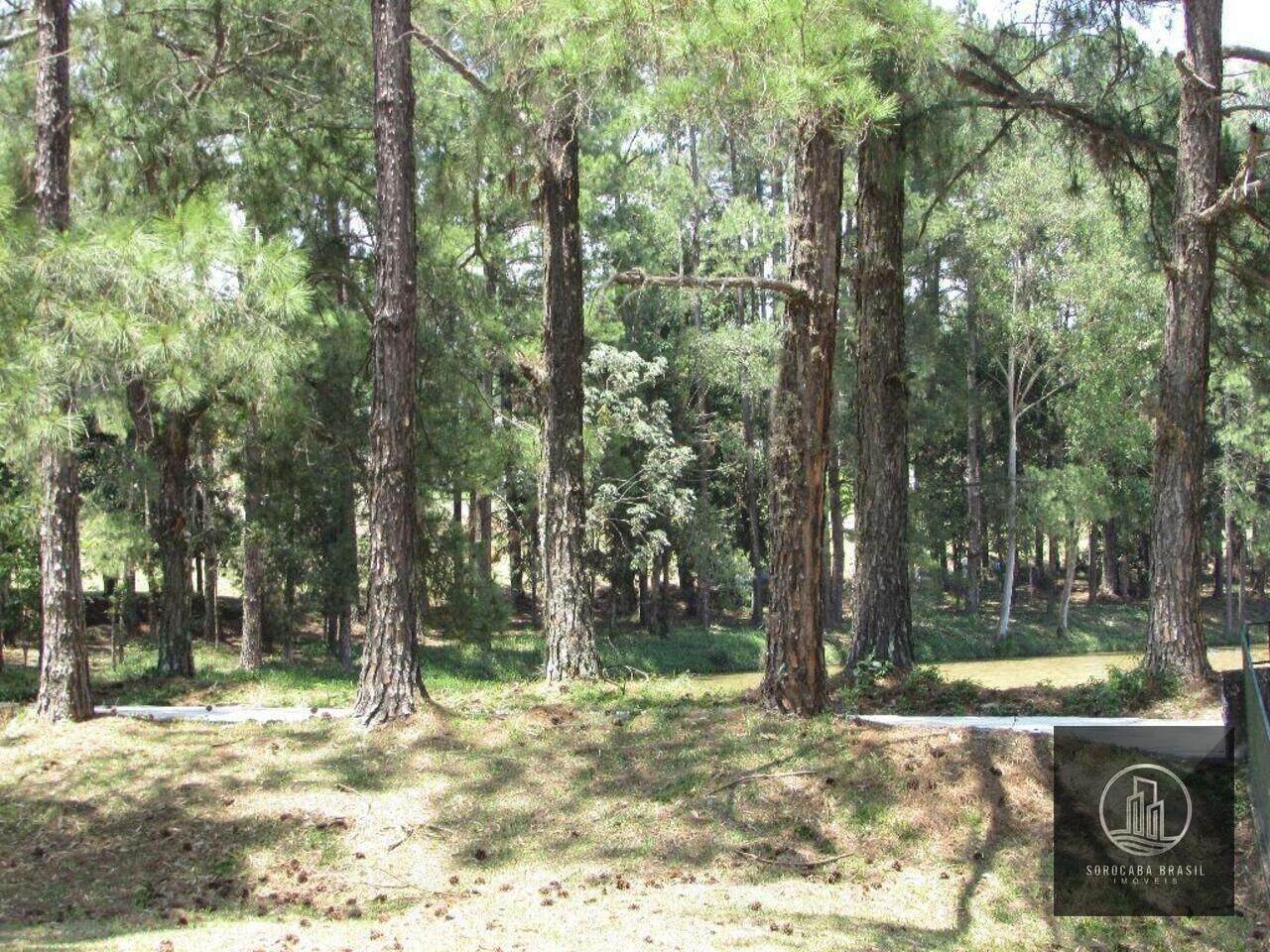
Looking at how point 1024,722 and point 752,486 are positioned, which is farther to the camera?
point 752,486

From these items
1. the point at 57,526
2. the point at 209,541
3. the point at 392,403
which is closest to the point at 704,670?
the point at 209,541

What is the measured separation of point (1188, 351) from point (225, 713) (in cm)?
827

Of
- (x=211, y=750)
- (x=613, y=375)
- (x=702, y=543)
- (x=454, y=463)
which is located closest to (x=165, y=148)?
(x=454, y=463)

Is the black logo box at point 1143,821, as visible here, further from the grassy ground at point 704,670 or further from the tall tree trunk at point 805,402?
the tall tree trunk at point 805,402

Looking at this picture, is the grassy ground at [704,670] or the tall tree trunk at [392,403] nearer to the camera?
the tall tree trunk at [392,403]

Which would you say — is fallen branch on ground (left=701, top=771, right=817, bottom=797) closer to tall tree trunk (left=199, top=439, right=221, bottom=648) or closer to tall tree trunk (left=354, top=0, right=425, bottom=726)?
tall tree trunk (left=354, top=0, right=425, bottom=726)

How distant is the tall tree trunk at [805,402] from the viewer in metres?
7.25

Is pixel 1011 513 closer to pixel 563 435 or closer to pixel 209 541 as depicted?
pixel 209 541

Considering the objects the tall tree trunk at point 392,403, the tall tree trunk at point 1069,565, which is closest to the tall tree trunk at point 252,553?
the tall tree trunk at point 392,403

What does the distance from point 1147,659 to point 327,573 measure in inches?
465

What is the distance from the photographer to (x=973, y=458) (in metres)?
28.6

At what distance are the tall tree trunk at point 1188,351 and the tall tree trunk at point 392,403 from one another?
228 inches

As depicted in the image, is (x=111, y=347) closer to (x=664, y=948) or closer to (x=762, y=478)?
(x=664, y=948)

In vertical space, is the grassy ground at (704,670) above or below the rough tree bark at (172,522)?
below
